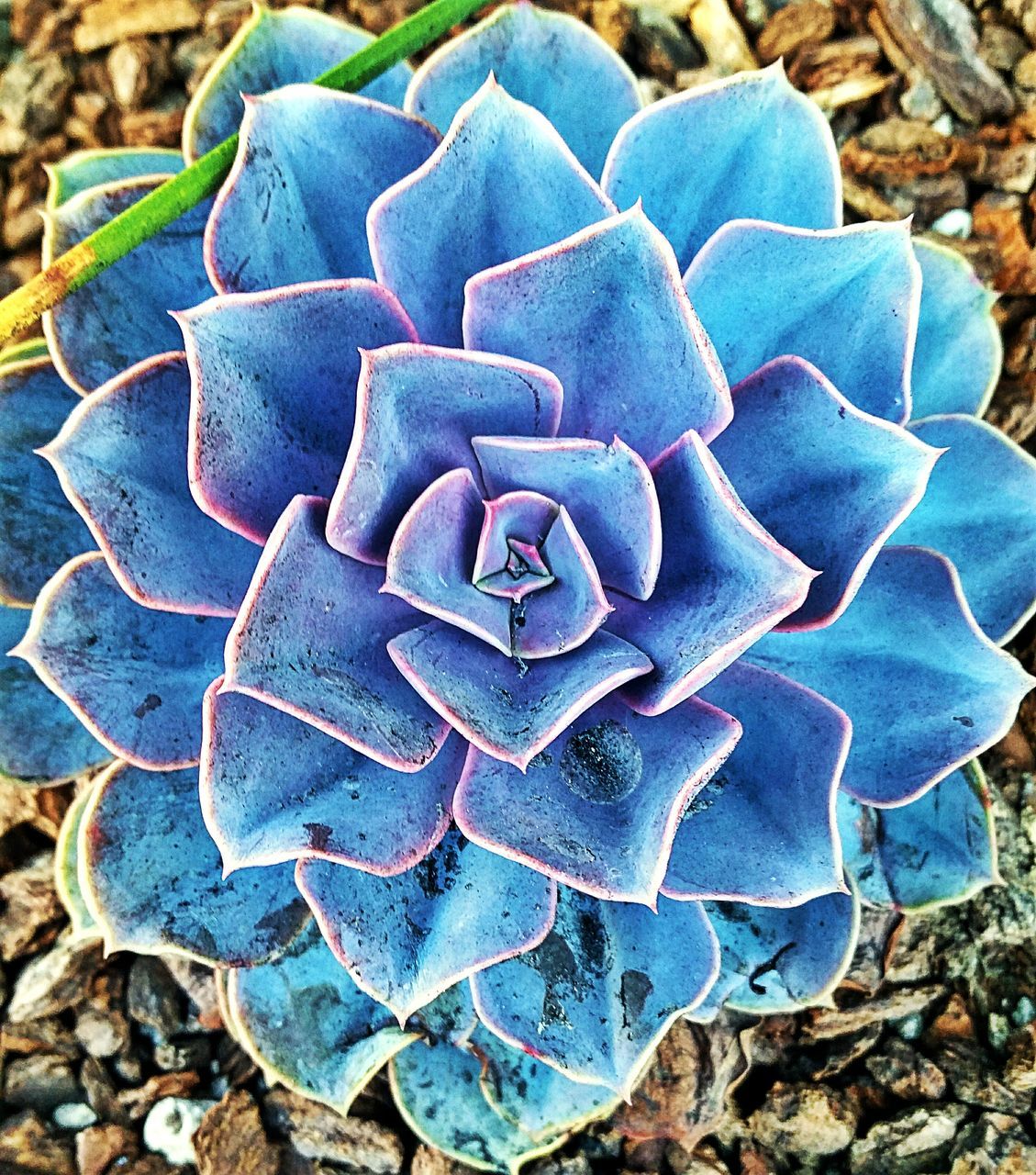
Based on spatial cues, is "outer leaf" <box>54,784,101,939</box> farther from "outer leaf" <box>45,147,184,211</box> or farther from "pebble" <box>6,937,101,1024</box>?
"outer leaf" <box>45,147,184,211</box>

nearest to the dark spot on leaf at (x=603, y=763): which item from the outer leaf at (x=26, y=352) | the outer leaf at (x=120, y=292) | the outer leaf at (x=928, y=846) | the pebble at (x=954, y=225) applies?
the outer leaf at (x=928, y=846)

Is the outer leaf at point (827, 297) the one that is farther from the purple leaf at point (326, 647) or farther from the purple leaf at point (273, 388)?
the purple leaf at point (326, 647)

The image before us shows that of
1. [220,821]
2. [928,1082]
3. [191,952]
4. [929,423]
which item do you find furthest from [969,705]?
[191,952]

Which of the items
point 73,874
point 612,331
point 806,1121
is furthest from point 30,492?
point 806,1121

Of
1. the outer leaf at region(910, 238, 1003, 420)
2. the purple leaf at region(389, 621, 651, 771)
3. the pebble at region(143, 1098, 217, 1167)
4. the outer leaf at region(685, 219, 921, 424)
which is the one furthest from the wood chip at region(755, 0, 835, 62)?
the pebble at region(143, 1098, 217, 1167)

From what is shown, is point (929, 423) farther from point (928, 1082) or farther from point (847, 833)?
point (928, 1082)

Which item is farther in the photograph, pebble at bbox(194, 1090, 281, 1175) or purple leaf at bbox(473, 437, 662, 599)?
pebble at bbox(194, 1090, 281, 1175)
